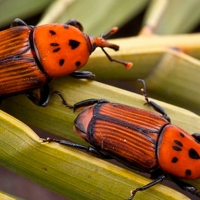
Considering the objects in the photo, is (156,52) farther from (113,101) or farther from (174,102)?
(113,101)

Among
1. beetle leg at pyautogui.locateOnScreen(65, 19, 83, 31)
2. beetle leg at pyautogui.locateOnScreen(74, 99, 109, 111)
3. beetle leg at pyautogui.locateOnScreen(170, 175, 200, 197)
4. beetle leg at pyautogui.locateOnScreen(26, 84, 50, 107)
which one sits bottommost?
beetle leg at pyautogui.locateOnScreen(170, 175, 200, 197)

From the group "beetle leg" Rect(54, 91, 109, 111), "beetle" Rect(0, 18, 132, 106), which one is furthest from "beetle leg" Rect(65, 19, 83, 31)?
"beetle leg" Rect(54, 91, 109, 111)

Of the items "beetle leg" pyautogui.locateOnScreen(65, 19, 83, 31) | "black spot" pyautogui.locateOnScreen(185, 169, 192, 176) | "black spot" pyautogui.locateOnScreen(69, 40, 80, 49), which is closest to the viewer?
"black spot" pyautogui.locateOnScreen(185, 169, 192, 176)

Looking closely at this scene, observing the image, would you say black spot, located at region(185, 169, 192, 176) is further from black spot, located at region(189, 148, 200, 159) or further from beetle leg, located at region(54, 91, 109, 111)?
beetle leg, located at region(54, 91, 109, 111)

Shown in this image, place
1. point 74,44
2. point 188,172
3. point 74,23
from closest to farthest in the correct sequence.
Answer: point 188,172 → point 74,44 → point 74,23

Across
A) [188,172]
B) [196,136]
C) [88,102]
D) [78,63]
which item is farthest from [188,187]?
[78,63]

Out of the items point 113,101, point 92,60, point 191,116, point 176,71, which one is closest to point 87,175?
point 113,101

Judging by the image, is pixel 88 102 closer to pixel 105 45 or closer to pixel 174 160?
pixel 105 45
